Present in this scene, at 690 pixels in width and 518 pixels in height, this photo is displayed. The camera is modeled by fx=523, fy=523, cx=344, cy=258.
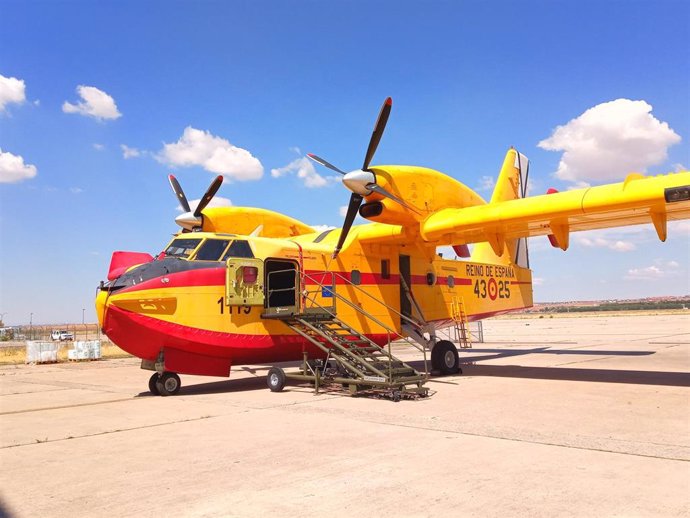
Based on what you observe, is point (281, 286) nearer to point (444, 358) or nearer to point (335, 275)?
point (335, 275)

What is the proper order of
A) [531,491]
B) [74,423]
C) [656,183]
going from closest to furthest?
1. [531,491]
2. [74,423]
3. [656,183]

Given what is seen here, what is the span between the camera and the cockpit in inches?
499

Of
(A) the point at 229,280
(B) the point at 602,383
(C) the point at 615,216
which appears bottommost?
(B) the point at 602,383

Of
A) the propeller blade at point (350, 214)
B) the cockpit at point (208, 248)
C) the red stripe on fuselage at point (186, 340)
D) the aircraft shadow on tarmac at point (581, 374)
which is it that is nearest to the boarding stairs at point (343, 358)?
the red stripe on fuselage at point (186, 340)

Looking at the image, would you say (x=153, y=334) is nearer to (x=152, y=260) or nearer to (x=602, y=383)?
(x=152, y=260)

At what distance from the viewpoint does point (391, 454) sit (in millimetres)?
6344

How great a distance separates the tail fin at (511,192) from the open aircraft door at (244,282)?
9139 mm

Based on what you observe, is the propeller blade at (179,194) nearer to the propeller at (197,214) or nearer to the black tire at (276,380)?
the propeller at (197,214)

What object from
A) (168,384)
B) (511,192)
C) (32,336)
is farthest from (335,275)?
(32,336)

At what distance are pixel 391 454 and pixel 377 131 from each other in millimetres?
9316

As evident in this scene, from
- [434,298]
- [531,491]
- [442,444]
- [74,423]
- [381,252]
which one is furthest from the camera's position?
[434,298]

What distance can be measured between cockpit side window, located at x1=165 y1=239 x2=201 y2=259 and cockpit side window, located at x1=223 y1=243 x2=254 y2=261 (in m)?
0.81

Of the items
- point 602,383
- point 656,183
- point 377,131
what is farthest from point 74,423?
point 656,183

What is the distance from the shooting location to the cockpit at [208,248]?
1268 cm
